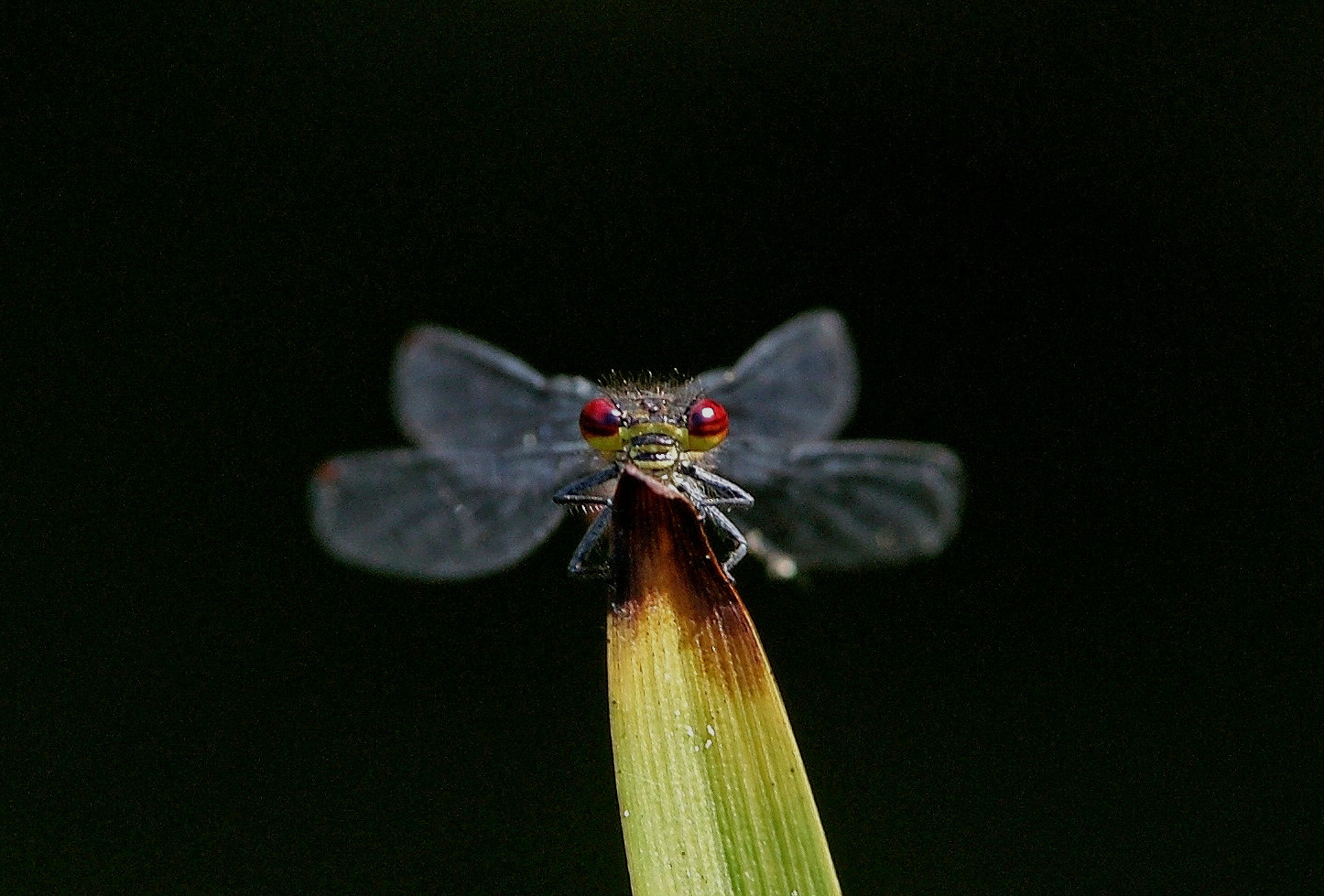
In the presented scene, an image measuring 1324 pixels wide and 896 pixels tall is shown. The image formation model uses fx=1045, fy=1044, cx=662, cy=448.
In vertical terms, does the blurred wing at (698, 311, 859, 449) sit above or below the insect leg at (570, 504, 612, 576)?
above

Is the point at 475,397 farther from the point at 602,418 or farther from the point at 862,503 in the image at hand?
the point at 602,418

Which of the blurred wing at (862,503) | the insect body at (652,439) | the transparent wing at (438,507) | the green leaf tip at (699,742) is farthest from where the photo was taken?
the blurred wing at (862,503)

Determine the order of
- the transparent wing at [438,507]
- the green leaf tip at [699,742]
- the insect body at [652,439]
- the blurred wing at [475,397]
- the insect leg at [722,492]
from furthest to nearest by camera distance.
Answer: the blurred wing at [475,397]
the transparent wing at [438,507]
the insect leg at [722,492]
the insect body at [652,439]
the green leaf tip at [699,742]

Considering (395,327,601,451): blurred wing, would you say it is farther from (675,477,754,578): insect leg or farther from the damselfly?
(675,477,754,578): insect leg

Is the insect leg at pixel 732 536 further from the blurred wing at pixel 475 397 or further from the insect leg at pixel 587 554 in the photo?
the blurred wing at pixel 475 397

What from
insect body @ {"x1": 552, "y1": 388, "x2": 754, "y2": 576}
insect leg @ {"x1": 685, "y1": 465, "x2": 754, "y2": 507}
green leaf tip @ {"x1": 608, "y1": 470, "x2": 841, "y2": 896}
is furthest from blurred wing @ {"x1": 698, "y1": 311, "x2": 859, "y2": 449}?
green leaf tip @ {"x1": 608, "y1": 470, "x2": 841, "y2": 896}

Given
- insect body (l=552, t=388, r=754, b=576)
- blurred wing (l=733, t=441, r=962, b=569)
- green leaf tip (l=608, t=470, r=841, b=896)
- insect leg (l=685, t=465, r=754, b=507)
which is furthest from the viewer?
blurred wing (l=733, t=441, r=962, b=569)

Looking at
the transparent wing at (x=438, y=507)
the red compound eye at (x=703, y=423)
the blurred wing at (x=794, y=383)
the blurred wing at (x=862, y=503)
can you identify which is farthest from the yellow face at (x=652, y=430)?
the blurred wing at (x=794, y=383)

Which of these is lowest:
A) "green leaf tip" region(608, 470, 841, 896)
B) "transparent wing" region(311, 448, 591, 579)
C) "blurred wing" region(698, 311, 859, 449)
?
"green leaf tip" region(608, 470, 841, 896)
